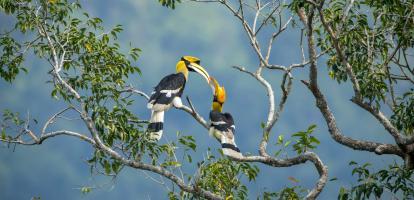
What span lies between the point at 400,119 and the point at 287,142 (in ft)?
6.06

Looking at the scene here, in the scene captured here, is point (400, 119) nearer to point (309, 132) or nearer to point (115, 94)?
point (309, 132)

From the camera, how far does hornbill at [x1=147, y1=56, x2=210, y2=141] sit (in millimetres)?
10180

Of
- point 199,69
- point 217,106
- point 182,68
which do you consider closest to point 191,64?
point 182,68

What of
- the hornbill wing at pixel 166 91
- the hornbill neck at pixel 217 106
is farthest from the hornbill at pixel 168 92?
the hornbill neck at pixel 217 106

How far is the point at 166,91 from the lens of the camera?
11078 millimetres

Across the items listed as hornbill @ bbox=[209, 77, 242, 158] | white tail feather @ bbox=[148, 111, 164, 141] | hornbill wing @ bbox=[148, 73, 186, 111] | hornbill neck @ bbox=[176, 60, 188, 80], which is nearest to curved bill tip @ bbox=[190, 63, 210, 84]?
hornbill neck @ bbox=[176, 60, 188, 80]

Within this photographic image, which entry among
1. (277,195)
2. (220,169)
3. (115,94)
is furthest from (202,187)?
(115,94)

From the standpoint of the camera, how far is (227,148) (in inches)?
396

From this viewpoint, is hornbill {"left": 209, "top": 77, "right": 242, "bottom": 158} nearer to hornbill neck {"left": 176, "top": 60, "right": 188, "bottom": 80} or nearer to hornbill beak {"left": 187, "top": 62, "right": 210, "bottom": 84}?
hornbill beak {"left": 187, "top": 62, "right": 210, "bottom": 84}

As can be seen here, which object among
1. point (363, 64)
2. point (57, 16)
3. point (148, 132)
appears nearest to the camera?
point (148, 132)

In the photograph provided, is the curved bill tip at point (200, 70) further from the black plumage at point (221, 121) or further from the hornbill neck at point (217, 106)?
the black plumage at point (221, 121)

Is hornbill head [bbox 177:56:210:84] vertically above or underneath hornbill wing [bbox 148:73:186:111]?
above

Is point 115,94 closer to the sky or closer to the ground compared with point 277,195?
closer to the sky

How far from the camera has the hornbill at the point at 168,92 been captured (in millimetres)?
10180
